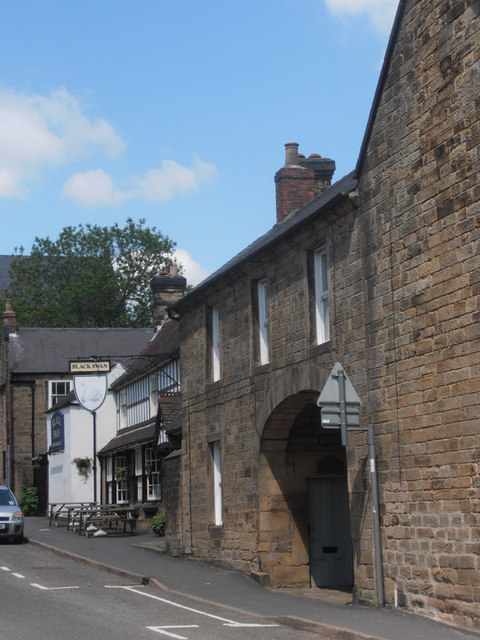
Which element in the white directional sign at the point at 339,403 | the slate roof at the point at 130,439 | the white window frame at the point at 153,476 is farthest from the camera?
the white window frame at the point at 153,476

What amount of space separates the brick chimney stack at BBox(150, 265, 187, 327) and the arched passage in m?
19.8

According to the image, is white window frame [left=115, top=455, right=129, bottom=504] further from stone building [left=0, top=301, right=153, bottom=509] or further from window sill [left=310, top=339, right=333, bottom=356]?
window sill [left=310, top=339, right=333, bottom=356]

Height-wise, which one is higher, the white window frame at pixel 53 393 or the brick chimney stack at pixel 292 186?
the brick chimney stack at pixel 292 186

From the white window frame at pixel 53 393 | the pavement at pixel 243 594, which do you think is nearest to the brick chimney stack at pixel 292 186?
the pavement at pixel 243 594

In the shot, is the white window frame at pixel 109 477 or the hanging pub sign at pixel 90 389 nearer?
the hanging pub sign at pixel 90 389

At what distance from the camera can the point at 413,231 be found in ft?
43.9

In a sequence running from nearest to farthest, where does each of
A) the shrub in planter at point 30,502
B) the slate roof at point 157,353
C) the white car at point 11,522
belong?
the white car at point 11,522, the slate roof at point 157,353, the shrub in planter at point 30,502

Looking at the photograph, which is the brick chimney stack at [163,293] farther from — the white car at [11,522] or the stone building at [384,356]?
the stone building at [384,356]

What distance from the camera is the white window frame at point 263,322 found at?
18.8m

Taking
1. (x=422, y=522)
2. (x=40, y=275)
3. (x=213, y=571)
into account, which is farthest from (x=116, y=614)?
(x=40, y=275)

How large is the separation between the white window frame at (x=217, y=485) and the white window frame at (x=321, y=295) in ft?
17.9

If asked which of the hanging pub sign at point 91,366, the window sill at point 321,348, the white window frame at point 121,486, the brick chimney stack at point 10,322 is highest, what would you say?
the brick chimney stack at point 10,322

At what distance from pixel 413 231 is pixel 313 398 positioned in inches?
194

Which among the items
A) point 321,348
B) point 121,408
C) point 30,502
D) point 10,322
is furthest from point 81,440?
point 321,348
